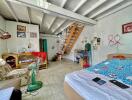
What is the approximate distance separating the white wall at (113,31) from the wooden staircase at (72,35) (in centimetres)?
137

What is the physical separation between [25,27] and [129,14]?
464cm

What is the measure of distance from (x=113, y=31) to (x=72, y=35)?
9.22ft

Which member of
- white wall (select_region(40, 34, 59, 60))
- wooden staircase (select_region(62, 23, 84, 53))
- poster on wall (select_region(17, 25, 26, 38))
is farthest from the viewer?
white wall (select_region(40, 34, 59, 60))

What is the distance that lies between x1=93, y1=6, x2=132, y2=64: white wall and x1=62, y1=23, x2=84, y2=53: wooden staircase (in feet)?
4.48

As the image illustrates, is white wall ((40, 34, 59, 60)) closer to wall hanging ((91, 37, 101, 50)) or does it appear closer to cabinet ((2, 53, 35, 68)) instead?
cabinet ((2, 53, 35, 68))

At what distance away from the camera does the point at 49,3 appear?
283 cm

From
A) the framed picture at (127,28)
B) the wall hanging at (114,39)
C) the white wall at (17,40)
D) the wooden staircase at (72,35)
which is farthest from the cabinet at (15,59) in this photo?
the framed picture at (127,28)

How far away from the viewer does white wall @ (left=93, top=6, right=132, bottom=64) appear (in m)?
3.20

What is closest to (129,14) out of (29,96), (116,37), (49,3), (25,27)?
(116,37)

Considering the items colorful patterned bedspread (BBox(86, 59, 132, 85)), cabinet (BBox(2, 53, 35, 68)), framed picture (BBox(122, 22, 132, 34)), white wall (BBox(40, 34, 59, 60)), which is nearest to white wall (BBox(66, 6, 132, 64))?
framed picture (BBox(122, 22, 132, 34))

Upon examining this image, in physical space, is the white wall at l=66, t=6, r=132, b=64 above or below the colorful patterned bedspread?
above

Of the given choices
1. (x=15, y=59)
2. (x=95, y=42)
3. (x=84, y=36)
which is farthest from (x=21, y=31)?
(x=95, y=42)

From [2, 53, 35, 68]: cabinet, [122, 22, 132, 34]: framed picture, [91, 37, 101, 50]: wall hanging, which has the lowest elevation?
[2, 53, 35, 68]: cabinet

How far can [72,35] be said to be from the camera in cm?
613
